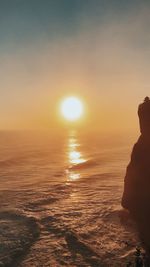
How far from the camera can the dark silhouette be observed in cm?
3941

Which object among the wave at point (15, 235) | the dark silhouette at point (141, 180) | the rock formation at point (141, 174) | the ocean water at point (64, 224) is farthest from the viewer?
the rock formation at point (141, 174)

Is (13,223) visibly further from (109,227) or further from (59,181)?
(59,181)

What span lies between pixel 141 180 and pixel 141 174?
2.53 ft

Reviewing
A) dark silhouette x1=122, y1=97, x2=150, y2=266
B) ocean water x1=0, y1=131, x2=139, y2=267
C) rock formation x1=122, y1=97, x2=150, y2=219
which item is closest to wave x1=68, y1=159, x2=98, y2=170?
ocean water x1=0, y1=131, x2=139, y2=267

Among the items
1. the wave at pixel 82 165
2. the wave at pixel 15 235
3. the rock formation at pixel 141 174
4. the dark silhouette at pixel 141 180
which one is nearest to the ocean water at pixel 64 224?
the wave at pixel 15 235

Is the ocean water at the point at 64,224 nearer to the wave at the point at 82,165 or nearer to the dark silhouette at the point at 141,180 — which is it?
the dark silhouette at the point at 141,180

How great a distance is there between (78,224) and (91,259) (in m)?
10.8

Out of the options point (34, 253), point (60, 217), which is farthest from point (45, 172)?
point (34, 253)

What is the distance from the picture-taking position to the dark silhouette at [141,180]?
129 feet

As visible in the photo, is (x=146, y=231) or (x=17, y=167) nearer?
(x=146, y=231)

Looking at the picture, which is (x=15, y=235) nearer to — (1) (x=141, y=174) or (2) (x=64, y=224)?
(2) (x=64, y=224)

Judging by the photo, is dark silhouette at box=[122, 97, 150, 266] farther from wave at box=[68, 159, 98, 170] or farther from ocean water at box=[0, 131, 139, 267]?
wave at box=[68, 159, 98, 170]

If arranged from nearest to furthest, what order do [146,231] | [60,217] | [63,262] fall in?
[63,262], [146,231], [60,217]

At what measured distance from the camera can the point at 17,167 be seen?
103 meters
